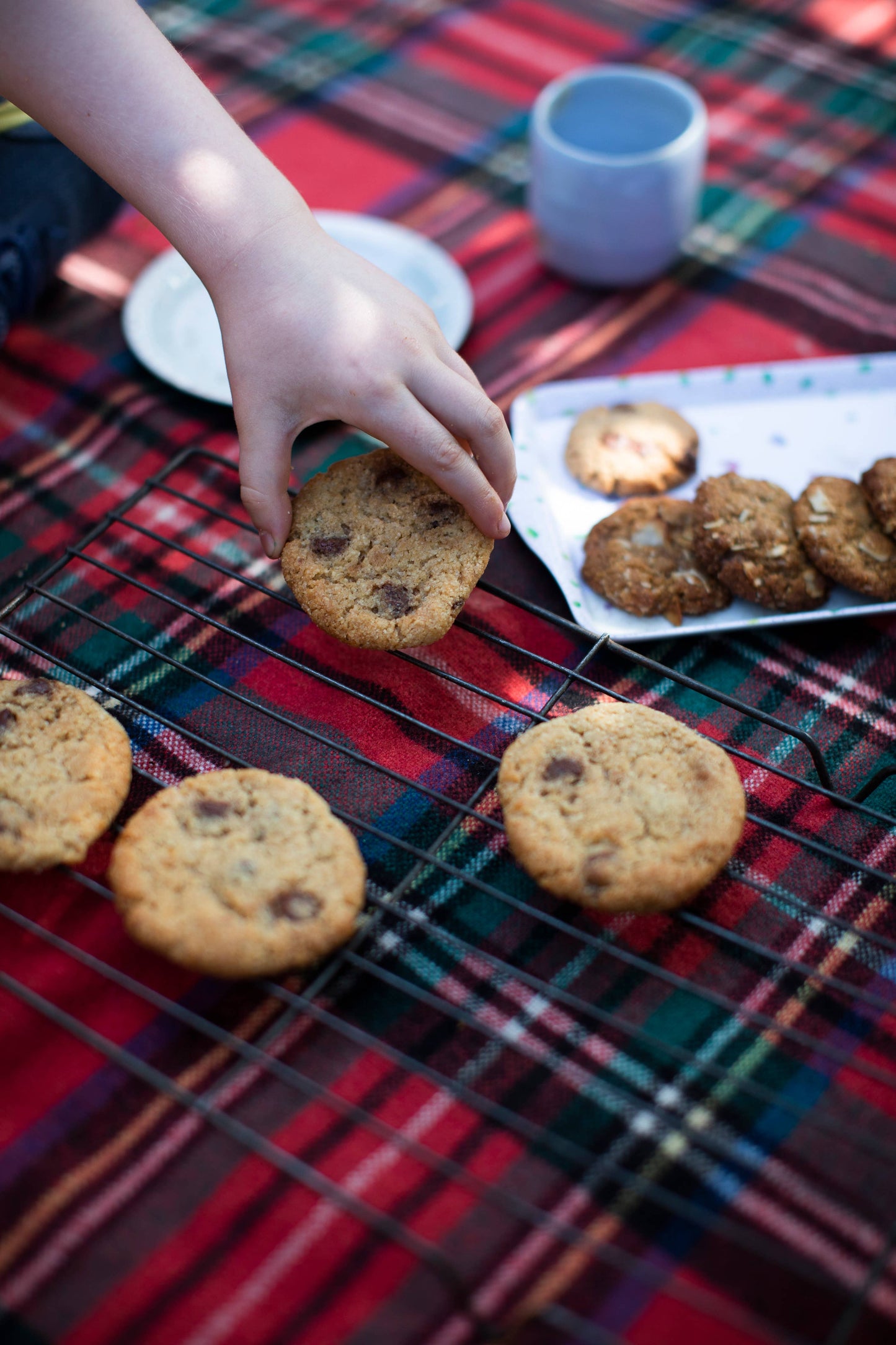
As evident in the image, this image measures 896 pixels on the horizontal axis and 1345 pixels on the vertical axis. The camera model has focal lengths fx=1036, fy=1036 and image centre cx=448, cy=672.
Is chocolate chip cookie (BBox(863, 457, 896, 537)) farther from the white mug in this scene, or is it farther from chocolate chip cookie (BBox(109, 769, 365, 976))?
chocolate chip cookie (BBox(109, 769, 365, 976))

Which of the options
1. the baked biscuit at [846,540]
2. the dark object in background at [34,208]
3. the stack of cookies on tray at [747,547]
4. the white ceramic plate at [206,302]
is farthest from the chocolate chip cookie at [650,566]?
the dark object in background at [34,208]

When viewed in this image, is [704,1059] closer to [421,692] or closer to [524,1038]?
[524,1038]

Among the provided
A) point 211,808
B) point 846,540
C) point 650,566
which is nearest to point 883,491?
point 846,540

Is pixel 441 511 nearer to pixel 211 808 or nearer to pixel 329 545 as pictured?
pixel 329 545

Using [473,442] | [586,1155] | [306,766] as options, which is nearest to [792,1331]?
[586,1155]

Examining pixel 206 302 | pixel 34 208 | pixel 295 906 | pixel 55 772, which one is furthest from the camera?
pixel 206 302

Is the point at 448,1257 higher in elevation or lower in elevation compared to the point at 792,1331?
higher
